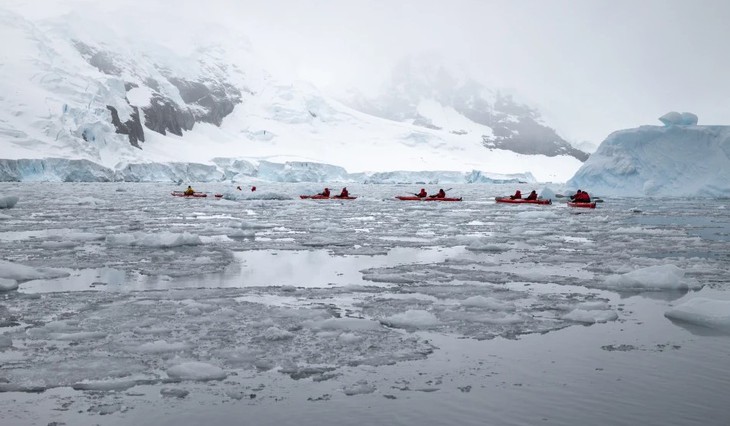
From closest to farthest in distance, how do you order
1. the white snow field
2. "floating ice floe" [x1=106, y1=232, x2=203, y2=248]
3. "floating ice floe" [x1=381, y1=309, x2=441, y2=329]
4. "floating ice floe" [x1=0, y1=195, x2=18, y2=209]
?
the white snow field
"floating ice floe" [x1=381, y1=309, x2=441, y2=329]
"floating ice floe" [x1=106, y1=232, x2=203, y2=248]
"floating ice floe" [x1=0, y1=195, x2=18, y2=209]

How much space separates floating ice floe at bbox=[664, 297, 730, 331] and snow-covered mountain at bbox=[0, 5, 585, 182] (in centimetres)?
6196

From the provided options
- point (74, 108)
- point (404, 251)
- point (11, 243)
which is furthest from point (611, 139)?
point (74, 108)

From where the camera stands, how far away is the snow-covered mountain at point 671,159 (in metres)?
38.9

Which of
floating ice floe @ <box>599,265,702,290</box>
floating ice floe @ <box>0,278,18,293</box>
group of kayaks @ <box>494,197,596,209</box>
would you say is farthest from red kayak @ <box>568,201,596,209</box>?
floating ice floe @ <box>0,278,18,293</box>

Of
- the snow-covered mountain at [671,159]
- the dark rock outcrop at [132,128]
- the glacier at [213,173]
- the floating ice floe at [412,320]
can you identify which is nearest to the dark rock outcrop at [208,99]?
the dark rock outcrop at [132,128]

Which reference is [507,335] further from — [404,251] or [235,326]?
[404,251]

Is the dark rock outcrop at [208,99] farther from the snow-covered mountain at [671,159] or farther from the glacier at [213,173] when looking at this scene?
the snow-covered mountain at [671,159]

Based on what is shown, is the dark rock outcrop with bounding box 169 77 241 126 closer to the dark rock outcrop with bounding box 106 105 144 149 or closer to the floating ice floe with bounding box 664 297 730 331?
the dark rock outcrop with bounding box 106 105 144 149

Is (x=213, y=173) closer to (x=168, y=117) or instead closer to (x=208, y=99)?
(x=168, y=117)

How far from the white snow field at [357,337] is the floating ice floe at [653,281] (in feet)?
0.07

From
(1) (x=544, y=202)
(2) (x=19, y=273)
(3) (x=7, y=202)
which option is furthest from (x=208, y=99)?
(2) (x=19, y=273)

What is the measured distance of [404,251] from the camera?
12742 millimetres

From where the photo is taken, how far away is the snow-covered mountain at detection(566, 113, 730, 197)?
128 feet

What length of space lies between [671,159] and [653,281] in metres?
35.9
